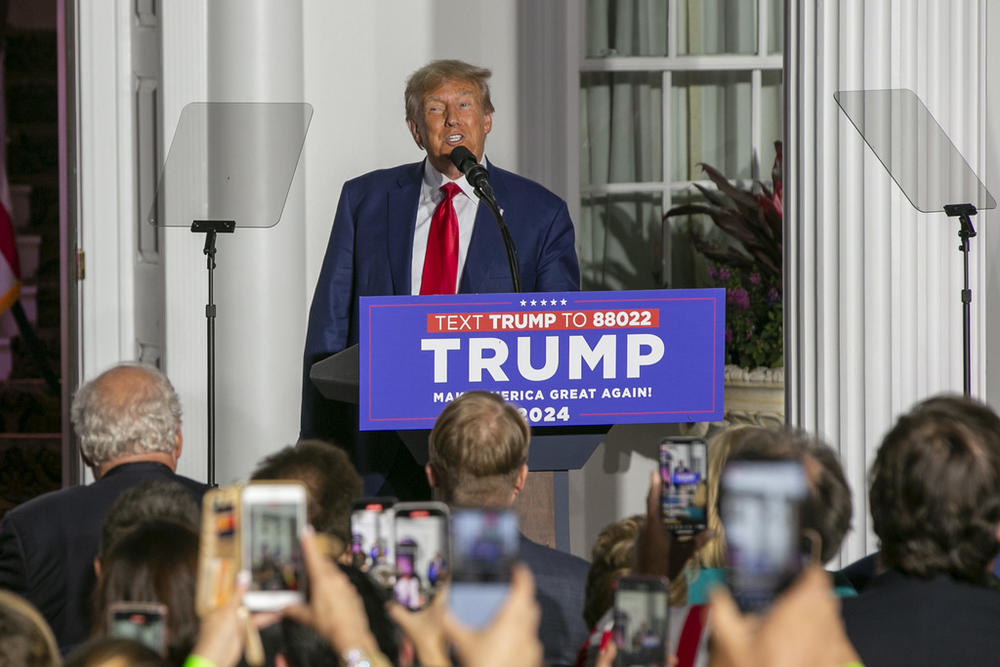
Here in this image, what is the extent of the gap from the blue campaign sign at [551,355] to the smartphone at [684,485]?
111 cm

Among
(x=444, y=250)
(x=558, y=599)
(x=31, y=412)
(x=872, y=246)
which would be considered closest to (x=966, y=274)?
(x=872, y=246)

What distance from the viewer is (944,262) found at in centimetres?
331

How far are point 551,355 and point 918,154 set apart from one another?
1063 mm

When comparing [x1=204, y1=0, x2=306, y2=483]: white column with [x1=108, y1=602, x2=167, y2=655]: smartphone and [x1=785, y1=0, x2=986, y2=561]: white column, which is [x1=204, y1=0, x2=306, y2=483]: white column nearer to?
[x1=785, y1=0, x2=986, y2=561]: white column

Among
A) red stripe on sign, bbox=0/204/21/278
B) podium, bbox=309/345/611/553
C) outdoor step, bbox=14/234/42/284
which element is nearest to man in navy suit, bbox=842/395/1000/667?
podium, bbox=309/345/611/553

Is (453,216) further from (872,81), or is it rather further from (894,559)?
(894,559)

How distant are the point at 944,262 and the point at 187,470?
2.43 m

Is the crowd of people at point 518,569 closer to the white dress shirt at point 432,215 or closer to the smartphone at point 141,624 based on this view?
the smartphone at point 141,624

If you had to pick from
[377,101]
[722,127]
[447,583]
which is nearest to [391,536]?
[447,583]

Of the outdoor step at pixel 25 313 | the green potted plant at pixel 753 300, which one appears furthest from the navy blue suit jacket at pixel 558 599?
the outdoor step at pixel 25 313

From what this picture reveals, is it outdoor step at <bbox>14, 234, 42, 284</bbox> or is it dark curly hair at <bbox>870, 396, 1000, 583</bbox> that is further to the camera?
outdoor step at <bbox>14, 234, 42, 284</bbox>

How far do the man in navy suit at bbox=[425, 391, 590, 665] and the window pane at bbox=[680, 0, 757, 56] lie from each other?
3357 mm

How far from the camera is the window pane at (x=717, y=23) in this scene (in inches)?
201

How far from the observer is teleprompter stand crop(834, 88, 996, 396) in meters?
3.20
